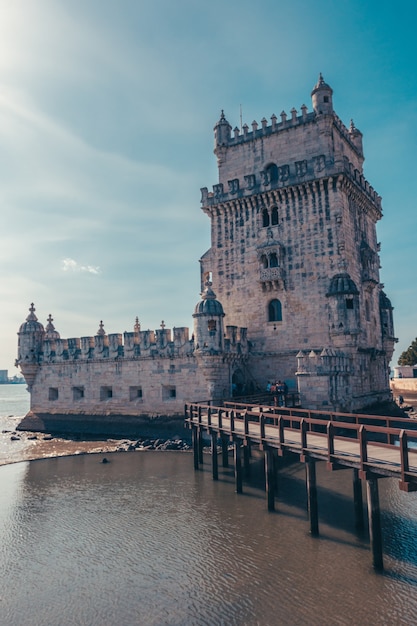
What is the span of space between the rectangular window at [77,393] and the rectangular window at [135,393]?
16.2 ft

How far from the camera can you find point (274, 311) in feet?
99.5

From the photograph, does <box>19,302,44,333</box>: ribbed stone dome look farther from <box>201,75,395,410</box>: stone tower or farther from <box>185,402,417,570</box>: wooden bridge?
<box>185,402,417,570</box>: wooden bridge

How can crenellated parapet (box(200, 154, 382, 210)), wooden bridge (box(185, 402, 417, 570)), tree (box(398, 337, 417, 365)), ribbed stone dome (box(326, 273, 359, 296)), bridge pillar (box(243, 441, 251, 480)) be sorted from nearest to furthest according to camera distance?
wooden bridge (box(185, 402, 417, 570)), bridge pillar (box(243, 441, 251, 480)), ribbed stone dome (box(326, 273, 359, 296)), crenellated parapet (box(200, 154, 382, 210)), tree (box(398, 337, 417, 365))

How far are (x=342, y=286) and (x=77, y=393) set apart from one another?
20.6 meters

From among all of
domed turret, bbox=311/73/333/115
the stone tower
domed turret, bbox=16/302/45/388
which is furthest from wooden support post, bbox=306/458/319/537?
domed turret, bbox=16/302/45/388

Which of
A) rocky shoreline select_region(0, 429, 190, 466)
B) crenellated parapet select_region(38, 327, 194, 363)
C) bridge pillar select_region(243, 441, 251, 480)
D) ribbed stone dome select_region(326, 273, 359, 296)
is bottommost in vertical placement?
rocky shoreline select_region(0, 429, 190, 466)

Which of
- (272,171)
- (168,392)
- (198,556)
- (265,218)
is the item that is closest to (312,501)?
(198,556)

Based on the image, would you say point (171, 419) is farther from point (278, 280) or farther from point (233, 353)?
point (278, 280)

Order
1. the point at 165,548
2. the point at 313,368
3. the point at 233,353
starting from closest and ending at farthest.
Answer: the point at 165,548 → the point at 313,368 → the point at 233,353

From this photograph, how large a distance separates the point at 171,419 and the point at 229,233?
13066 millimetres

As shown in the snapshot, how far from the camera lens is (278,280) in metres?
29.6

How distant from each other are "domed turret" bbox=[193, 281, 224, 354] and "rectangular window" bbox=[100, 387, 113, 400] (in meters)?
9.35

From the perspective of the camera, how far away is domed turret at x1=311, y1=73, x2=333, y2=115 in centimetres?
2958

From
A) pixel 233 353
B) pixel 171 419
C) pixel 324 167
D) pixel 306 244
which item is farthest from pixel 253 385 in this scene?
pixel 324 167
